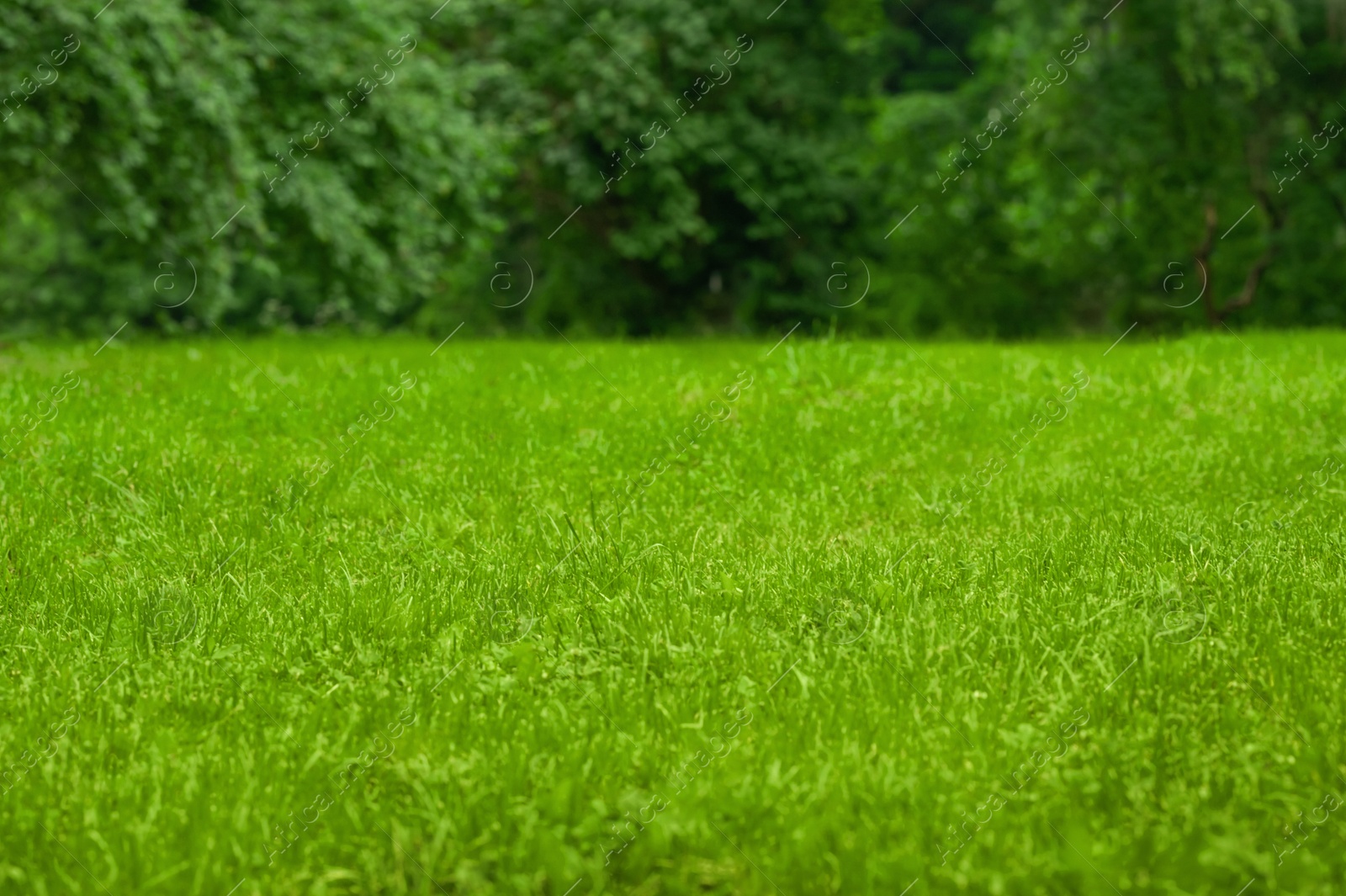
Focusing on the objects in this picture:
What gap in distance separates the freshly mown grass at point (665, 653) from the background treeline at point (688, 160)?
21.1ft

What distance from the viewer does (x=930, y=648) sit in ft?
14.0

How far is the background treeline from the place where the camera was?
13867 millimetres

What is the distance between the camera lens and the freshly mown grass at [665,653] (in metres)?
3.21

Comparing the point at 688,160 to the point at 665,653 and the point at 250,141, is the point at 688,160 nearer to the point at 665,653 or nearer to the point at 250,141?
the point at 250,141

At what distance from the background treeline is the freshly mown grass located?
643cm

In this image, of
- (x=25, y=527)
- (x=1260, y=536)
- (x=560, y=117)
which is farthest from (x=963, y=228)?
(x=25, y=527)

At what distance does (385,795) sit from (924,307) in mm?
22755

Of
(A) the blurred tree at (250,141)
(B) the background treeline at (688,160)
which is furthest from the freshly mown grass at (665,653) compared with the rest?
(B) the background treeline at (688,160)

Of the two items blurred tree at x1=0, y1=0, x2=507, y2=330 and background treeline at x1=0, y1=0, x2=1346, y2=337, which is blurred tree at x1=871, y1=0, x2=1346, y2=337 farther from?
blurred tree at x1=0, y1=0, x2=507, y2=330

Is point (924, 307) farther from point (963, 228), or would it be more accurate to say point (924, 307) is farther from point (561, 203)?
point (561, 203)

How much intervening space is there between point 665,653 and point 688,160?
16.5 metres

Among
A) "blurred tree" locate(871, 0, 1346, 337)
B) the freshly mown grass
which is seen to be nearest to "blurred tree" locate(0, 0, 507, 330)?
the freshly mown grass

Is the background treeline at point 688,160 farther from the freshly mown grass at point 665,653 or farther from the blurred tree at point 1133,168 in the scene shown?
the freshly mown grass at point 665,653

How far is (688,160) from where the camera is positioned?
19.7 metres
